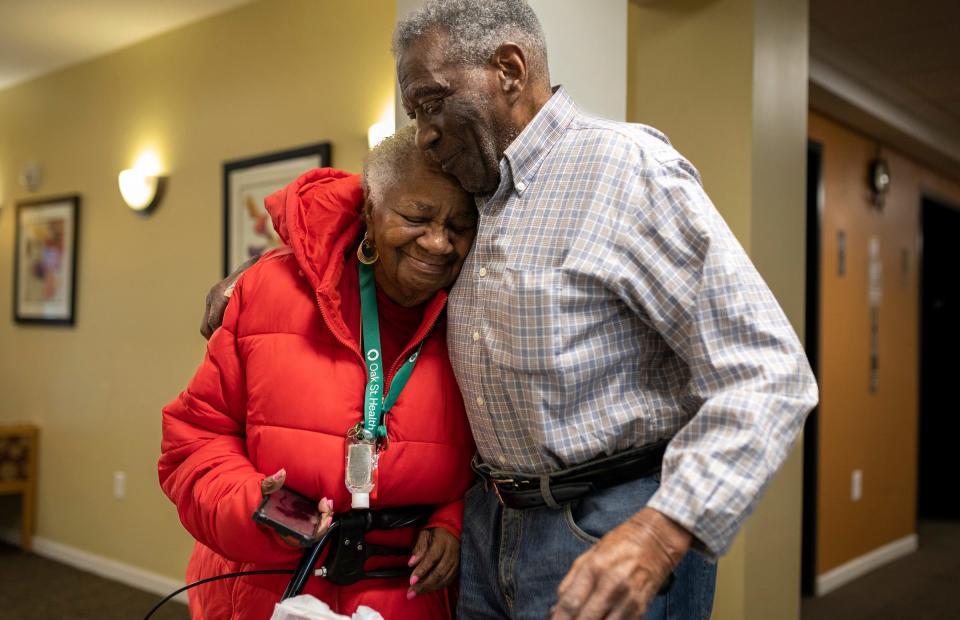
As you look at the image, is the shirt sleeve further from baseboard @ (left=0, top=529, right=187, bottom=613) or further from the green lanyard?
baseboard @ (left=0, top=529, right=187, bottom=613)

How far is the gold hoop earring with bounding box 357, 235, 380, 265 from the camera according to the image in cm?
141

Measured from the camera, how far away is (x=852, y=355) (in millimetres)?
4863

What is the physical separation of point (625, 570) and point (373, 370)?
58 centimetres

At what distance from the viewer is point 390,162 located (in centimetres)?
137

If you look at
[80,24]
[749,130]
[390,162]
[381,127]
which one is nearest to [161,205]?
[80,24]

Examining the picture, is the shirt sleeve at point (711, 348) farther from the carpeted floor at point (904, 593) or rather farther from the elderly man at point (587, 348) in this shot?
the carpeted floor at point (904, 593)

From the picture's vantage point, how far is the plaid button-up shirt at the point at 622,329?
97cm

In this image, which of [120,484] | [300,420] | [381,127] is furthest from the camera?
[120,484]

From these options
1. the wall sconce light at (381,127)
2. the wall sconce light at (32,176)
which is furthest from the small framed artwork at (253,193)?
the wall sconce light at (32,176)

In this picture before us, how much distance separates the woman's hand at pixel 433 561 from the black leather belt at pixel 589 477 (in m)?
0.24

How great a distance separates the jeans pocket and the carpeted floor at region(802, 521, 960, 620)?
11.2 ft

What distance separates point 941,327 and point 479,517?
6.55m

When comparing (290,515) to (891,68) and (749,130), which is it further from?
(891,68)

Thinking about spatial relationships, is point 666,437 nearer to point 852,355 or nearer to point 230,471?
point 230,471
